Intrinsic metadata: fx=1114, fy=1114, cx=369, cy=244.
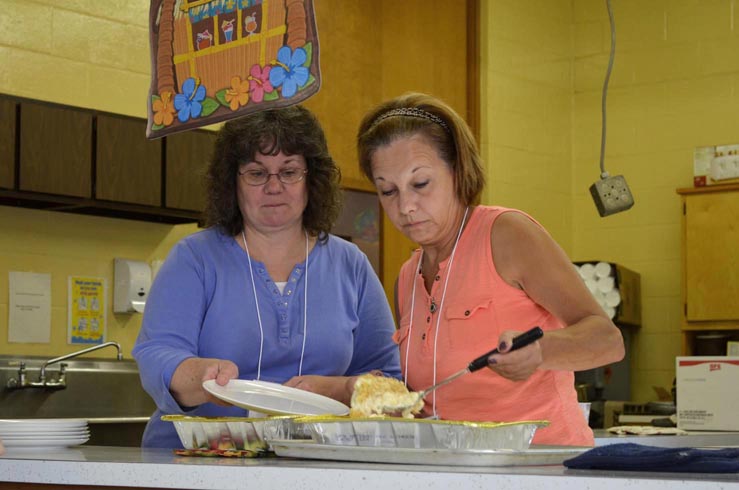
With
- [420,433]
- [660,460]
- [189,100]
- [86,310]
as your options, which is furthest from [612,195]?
[660,460]

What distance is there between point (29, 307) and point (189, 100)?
2.50 m

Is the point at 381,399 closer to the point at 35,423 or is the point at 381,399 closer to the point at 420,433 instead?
the point at 420,433

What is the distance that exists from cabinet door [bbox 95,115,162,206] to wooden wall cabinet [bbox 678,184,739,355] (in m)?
3.60

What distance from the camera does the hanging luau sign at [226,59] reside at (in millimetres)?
2354

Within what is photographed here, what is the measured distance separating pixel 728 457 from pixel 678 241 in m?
6.21

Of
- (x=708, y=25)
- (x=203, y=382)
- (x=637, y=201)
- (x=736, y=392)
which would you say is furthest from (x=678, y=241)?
(x=203, y=382)

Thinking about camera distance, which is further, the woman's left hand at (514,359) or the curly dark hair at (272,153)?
the curly dark hair at (272,153)

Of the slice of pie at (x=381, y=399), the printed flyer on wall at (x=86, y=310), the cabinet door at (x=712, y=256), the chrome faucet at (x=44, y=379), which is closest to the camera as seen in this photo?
the slice of pie at (x=381, y=399)

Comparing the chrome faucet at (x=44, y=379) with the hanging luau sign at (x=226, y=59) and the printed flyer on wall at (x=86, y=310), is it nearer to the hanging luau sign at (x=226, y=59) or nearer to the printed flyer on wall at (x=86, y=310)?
the printed flyer on wall at (x=86, y=310)

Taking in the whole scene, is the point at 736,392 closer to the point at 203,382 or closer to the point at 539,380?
the point at 539,380

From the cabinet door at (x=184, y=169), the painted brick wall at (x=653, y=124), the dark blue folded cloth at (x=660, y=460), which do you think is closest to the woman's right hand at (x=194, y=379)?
the dark blue folded cloth at (x=660, y=460)

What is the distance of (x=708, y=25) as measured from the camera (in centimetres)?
748

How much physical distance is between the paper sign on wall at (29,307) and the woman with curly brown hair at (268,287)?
2.29 m

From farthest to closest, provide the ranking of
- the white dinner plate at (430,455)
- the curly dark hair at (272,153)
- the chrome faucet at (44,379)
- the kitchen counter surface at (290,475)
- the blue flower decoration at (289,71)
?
the chrome faucet at (44,379)
the curly dark hair at (272,153)
the blue flower decoration at (289,71)
the white dinner plate at (430,455)
the kitchen counter surface at (290,475)
